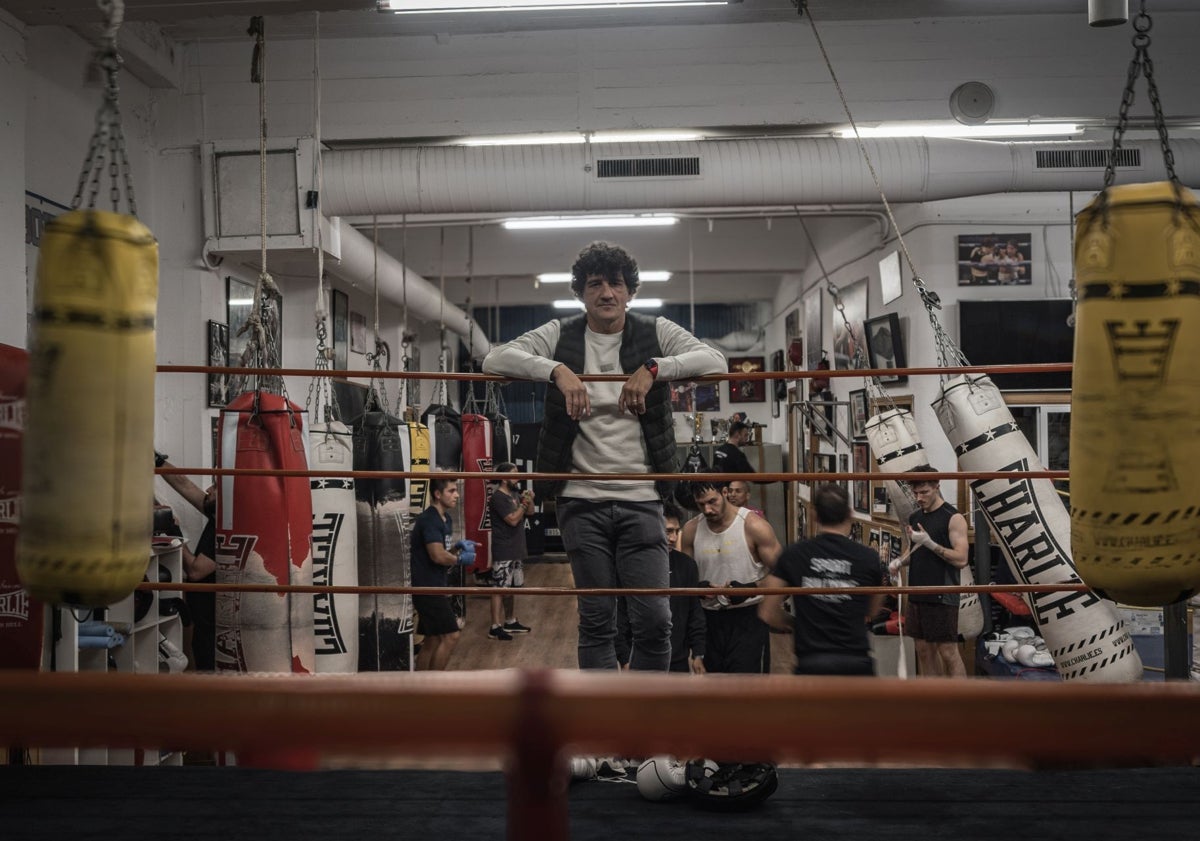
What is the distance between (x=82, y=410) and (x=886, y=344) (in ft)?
20.7

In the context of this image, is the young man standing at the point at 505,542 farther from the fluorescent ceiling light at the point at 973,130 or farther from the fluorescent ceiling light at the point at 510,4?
the fluorescent ceiling light at the point at 510,4

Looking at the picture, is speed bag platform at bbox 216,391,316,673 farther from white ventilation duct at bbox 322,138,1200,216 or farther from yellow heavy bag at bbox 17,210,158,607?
white ventilation duct at bbox 322,138,1200,216

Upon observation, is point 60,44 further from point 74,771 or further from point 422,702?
point 422,702

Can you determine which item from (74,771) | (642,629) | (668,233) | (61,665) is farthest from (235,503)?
(668,233)

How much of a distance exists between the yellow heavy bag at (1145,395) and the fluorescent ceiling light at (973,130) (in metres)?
4.81

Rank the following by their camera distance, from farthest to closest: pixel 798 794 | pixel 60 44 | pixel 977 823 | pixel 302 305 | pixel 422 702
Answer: pixel 302 305 → pixel 60 44 → pixel 798 794 → pixel 977 823 → pixel 422 702

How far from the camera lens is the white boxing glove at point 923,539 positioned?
436cm

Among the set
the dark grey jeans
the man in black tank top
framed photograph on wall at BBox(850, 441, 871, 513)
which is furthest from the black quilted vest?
framed photograph on wall at BBox(850, 441, 871, 513)

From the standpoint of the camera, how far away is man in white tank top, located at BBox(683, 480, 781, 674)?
365cm

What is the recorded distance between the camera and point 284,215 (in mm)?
5645

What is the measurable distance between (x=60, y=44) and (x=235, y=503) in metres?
3.43

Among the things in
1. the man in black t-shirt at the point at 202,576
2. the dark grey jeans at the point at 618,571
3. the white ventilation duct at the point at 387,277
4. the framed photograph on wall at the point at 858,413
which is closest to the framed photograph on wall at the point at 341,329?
the white ventilation duct at the point at 387,277

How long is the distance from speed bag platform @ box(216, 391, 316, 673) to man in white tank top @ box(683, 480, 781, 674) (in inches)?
65.9

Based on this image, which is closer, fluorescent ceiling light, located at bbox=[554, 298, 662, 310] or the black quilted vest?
the black quilted vest
